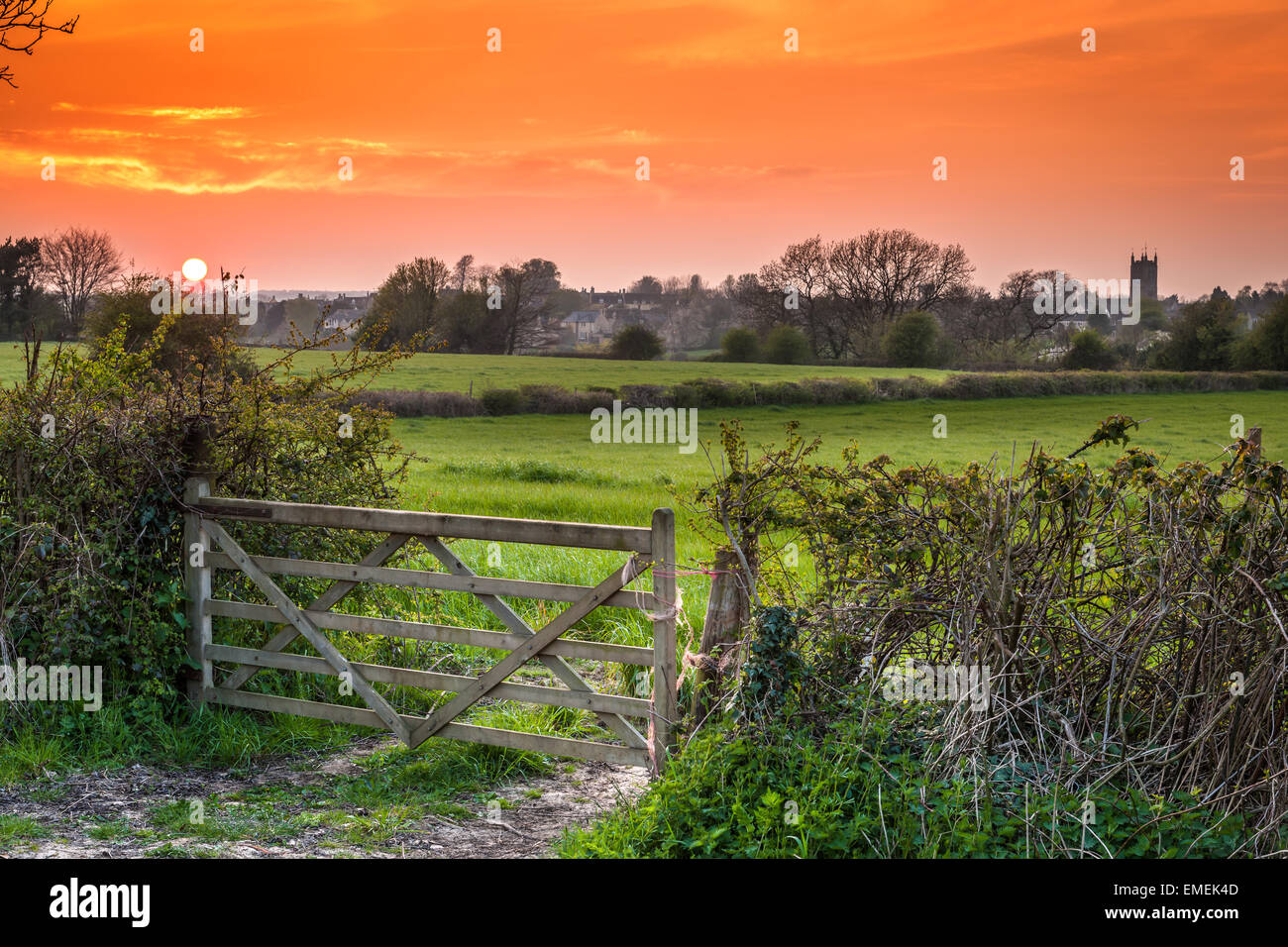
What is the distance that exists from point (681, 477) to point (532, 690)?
20587 mm

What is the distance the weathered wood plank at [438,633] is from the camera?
256 inches

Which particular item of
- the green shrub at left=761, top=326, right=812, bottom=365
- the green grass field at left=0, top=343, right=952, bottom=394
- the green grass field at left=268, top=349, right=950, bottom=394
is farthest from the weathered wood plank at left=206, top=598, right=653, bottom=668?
the green shrub at left=761, top=326, right=812, bottom=365

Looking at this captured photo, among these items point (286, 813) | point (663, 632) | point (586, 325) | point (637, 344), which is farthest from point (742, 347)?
point (286, 813)

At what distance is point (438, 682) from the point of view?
7141 mm

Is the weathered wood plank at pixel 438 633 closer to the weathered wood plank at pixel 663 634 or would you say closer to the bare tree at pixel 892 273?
the weathered wood plank at pixel 663 634

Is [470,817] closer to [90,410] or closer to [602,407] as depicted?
[90,410]

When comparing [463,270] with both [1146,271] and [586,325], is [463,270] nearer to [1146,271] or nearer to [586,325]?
[586,325]

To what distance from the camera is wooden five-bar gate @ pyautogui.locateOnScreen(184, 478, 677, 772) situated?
644cm

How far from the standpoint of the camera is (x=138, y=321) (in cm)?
3516

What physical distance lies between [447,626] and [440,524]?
2.78ft

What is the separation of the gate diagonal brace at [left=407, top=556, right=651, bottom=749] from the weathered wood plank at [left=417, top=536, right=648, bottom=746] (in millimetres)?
99

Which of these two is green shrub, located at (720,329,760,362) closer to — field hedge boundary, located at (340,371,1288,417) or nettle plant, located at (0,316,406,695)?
field hedge boundary, located at (340,371,1288,417)

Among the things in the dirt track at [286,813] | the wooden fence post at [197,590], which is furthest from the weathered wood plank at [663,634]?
the wooden fence post at [197,590]
